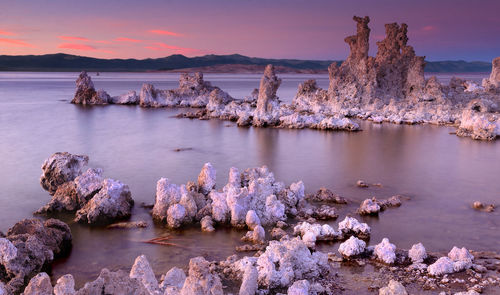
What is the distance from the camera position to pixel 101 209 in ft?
28.4

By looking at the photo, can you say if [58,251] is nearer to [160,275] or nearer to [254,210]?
[160,275]

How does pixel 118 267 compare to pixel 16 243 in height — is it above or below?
below

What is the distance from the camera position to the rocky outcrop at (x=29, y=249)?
5.95 m

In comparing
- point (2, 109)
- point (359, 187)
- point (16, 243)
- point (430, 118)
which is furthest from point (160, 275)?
point (2, 109)

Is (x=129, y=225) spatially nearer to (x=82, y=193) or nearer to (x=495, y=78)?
(x=82, y=193)

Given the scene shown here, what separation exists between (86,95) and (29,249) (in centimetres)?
3188

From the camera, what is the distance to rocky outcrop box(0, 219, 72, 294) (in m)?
5.95

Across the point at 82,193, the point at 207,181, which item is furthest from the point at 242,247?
the point at 82,193

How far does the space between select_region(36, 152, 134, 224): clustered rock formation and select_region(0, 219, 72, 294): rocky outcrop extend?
1130 mm

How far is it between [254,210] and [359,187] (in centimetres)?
388

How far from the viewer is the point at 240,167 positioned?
14.0 m

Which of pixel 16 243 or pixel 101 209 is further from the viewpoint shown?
pixel 101 209

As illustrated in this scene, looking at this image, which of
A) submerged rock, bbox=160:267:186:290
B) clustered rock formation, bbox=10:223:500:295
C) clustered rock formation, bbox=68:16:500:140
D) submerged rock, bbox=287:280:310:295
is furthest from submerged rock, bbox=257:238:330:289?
clustered rock formation, bbox=68:16:500:140

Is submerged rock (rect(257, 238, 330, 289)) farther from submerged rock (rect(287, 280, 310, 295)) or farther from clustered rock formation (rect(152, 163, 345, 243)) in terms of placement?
clustered rock formation (rect(152, 163, 345, 243))
